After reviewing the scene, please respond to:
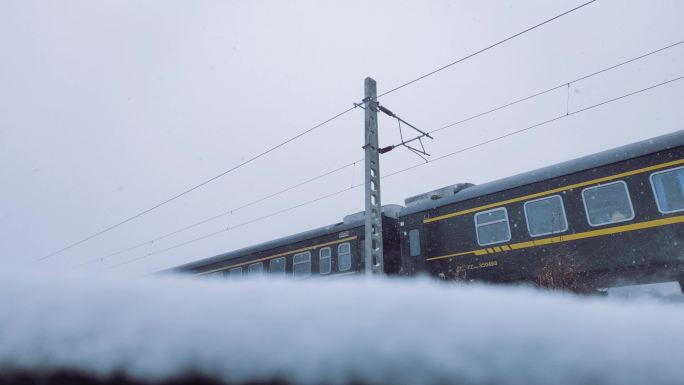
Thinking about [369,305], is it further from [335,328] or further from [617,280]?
[617,280]

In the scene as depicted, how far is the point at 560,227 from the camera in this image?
670 centimetres

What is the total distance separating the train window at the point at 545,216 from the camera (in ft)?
22.1

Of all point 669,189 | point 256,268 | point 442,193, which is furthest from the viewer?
point 256,268

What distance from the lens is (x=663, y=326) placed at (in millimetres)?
420

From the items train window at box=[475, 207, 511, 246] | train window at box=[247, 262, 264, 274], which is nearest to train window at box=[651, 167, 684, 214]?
train window at box=[475, 207, 511, 246]

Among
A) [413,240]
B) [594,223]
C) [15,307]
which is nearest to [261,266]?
[413,240]

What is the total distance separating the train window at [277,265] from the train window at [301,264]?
43 centimetres

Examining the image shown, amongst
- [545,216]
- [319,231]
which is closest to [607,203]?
[545,216]

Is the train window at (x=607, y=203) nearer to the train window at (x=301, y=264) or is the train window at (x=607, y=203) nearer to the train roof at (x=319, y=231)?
the train roof at (x=319, y=231)

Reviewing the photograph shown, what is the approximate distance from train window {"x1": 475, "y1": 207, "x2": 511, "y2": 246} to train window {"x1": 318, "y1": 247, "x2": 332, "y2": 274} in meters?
3.93

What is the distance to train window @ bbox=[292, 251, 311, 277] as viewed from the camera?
10.6m

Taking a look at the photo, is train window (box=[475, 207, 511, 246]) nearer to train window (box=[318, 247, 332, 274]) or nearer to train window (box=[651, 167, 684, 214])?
train window (box=[651, 167, 684, 214])

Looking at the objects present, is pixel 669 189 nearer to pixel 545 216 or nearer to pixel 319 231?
pixel 545 216

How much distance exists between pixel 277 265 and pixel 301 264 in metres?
1.01
